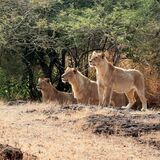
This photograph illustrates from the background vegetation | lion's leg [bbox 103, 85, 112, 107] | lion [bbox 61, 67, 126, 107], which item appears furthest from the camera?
the background vegetation

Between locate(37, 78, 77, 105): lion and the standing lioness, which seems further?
locate(37, 78, 77, 105): lion

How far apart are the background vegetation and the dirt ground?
11.4 meters

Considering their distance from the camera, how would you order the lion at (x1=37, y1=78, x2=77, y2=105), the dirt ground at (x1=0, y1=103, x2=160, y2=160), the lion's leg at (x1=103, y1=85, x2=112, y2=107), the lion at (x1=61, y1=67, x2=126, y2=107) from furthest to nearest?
the lion at (x1=37, y1=78, x2=77, y2=105) → the lion at (x1=61, y1=67, x2=126, y2=107) → the lion's leg at (x1=103, y1=85, x2=112, y2=107) → the dirt ground at (x1=0, y1=103, x2=160, y2=160)

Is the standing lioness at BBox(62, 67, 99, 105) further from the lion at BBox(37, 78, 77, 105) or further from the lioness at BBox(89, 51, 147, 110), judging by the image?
the lioness at BBox(89, 51, 147, 110)

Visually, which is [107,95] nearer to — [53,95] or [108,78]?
[108,78]

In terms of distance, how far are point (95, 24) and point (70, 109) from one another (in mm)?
12572

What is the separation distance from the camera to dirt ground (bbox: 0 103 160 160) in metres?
10.0

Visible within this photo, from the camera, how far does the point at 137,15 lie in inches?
1101

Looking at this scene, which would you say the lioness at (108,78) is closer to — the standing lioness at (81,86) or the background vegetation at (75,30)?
the standing lioness at (81,86)

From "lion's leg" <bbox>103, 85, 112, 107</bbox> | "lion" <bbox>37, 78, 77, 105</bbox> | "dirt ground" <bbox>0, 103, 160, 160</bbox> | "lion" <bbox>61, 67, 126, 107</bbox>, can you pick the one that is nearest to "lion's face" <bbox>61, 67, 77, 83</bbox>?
"lion" <bbox>61, 67, 126, 107</bbox>

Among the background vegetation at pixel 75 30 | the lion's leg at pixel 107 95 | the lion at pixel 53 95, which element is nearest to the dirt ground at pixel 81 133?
the lion's leg at pixel 107 95

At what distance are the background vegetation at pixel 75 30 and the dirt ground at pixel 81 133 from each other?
11.4 meters

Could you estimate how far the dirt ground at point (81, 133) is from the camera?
10023 millimetres

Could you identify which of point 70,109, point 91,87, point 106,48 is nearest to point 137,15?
point 106,48
